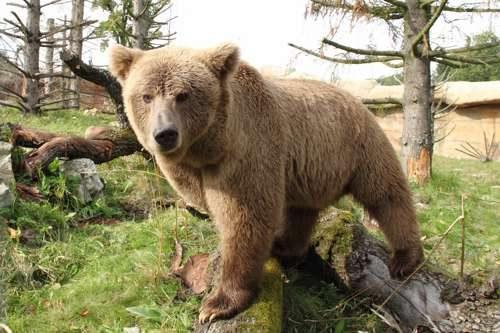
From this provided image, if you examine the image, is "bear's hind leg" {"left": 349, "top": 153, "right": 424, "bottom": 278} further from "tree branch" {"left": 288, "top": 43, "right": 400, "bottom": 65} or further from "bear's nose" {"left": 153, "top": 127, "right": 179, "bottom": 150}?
"tree branch" {"left": 288, "top": 43, "right": 400, "bottom": 65}

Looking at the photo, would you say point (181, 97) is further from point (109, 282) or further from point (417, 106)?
point (417, 106)

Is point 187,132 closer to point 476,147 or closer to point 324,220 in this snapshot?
point 324,220

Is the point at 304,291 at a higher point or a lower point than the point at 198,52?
lower

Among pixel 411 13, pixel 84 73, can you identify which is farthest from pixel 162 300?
pixel 411 13

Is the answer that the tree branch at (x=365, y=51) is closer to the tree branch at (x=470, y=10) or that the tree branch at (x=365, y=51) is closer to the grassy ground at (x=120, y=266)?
the tree branch at (x=470, y=10)

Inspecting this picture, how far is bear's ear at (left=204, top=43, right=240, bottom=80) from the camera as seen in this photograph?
9.70 ft

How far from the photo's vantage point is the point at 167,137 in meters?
2.64

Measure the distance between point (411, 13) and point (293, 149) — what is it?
4.78 m

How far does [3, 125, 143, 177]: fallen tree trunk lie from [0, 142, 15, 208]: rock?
0.31 m

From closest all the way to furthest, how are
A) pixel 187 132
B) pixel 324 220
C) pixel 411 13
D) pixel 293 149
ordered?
pixel 187 132
pixel 293 149
pixel 324 220
pixel 411 13

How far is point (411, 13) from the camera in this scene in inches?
290

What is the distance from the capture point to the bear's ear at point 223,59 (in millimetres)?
2957

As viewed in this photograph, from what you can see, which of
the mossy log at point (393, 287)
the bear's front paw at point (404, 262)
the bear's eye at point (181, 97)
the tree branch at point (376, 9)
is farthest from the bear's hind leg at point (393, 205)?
the tree branch at point (376, 9)

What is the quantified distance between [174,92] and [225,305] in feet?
4.24
